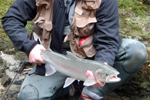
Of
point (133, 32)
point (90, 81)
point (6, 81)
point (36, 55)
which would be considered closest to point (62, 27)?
point (36, 55)

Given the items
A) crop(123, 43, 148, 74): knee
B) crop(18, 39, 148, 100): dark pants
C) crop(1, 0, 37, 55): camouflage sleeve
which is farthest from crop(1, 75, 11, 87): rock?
crop(123, 43, 148, 74): knee

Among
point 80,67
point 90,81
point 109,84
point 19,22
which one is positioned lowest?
point 109,84

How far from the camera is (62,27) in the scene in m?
2.73

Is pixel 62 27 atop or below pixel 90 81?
atop

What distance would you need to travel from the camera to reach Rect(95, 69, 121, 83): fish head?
207 cm

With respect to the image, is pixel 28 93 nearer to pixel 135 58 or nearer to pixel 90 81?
pixel 90 81

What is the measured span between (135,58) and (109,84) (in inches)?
19.3

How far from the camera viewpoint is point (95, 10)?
264cm

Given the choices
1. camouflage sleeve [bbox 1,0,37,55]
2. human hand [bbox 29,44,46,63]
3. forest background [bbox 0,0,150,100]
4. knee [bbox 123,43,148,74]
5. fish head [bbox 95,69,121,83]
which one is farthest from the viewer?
forest background [bbox 0,0,150,100]

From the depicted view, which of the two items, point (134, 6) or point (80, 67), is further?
point (134, 6)

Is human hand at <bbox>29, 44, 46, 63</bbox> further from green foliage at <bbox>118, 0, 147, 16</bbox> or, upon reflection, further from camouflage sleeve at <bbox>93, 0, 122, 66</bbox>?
green foliage at <bbox>118, 0, 147, 16</bbox>

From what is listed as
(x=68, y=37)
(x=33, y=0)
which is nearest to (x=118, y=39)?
(x=68, y=37)

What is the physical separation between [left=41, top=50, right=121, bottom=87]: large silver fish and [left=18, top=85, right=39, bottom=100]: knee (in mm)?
481

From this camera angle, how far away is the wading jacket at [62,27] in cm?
259
